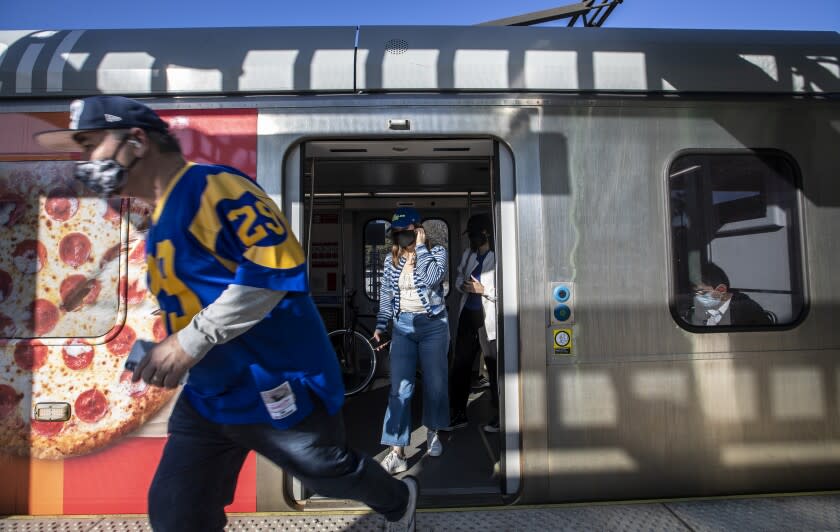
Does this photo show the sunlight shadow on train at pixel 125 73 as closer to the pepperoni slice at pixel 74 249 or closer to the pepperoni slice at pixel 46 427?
the pepperoni slice at pixel 74 249

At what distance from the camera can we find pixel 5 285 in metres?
2.43

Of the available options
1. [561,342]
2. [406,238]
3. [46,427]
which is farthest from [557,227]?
[46,427]

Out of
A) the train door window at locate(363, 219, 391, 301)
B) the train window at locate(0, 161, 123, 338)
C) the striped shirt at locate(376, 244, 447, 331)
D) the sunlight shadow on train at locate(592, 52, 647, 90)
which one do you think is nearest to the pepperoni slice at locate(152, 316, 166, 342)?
the train window at locate(0, 161, 123, 338)

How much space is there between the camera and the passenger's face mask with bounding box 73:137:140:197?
4.83 feet

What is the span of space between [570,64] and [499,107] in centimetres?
44

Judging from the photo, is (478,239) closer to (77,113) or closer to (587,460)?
(587,460)

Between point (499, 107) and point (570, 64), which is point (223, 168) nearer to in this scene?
point (499, 107)

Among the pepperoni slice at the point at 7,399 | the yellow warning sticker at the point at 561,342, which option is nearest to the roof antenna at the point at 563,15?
the yellow warning sticker at the point at 561,342

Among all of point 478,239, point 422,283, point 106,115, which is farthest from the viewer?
point 478,239

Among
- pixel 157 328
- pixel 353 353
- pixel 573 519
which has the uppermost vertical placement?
pixel 157 328

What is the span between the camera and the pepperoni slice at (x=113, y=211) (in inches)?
96.7

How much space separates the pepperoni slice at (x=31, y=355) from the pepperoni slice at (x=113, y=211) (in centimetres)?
70

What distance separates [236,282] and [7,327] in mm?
1902

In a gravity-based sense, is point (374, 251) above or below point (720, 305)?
above
